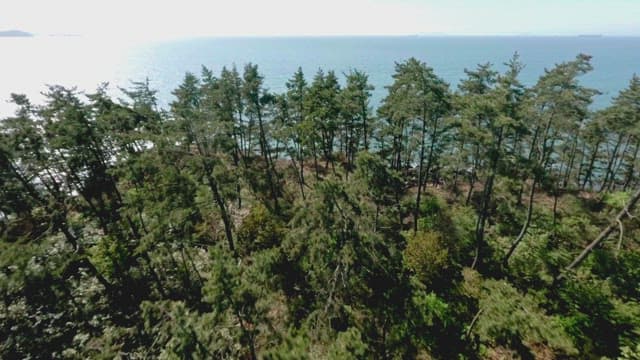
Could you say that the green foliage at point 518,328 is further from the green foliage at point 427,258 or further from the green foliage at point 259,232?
the green foliage at point 259,232

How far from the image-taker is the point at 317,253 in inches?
570

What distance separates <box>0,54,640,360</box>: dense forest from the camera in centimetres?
1423

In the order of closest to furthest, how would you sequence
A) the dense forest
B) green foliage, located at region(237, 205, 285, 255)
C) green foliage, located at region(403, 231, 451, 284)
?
the dense forest < green foliage, located at region(403, 231, 451, 284) < green foliage, located at region(237, 205, 285, 255)

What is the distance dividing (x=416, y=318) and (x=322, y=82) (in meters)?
18.3

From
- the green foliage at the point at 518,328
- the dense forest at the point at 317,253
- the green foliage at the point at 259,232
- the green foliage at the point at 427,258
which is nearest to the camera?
the dense forest at the point at 317,253

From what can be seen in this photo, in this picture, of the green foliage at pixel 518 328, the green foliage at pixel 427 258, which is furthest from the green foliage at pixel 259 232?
the green foliage at pixel 518 328

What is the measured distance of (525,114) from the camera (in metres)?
17.7

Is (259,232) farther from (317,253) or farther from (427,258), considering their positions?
(427,258)

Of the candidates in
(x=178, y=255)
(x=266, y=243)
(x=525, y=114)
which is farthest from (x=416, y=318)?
(x=178, y=255)

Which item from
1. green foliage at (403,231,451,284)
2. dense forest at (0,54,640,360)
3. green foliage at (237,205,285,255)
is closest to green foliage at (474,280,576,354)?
dense forest at (0,54,640,360)

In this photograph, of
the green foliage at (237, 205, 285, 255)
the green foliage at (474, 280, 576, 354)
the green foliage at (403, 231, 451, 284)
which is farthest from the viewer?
the green foliage at (237, 205, 285, 255)

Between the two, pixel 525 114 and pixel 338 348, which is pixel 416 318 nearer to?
pixel 338 348

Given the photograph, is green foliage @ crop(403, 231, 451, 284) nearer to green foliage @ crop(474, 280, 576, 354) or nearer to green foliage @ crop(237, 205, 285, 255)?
green foliage @ crop(474, 280, 576, 354)

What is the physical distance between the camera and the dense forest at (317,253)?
1423 centimetres
